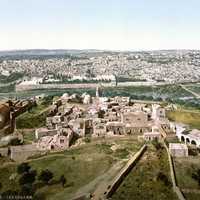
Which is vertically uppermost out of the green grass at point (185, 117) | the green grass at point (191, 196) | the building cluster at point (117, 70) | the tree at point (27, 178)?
the green grass at point (191, 196)

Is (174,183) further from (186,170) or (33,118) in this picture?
(33,118)

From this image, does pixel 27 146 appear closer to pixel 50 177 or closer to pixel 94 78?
pixel 50 177

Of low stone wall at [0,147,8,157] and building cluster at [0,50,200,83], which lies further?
building cluster at [0,50,200,83]

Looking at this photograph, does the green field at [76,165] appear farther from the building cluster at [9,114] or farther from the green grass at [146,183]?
the building cluster at [9,114]

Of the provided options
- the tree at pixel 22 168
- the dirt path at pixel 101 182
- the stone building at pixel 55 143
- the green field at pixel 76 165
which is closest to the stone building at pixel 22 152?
the stone building at pixel 55 143

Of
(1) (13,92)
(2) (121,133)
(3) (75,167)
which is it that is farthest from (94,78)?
(3) (75,167)

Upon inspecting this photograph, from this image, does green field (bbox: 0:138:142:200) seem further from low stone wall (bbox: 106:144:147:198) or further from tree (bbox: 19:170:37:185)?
low stone wall (bbox: 106:144:147:198)

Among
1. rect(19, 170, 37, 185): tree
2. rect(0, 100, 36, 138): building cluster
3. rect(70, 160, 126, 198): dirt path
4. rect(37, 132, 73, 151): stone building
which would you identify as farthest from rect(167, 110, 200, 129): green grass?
rect(19, 170, 37, 185): tree

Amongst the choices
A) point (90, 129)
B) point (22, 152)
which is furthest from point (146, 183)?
point (90, 129)
